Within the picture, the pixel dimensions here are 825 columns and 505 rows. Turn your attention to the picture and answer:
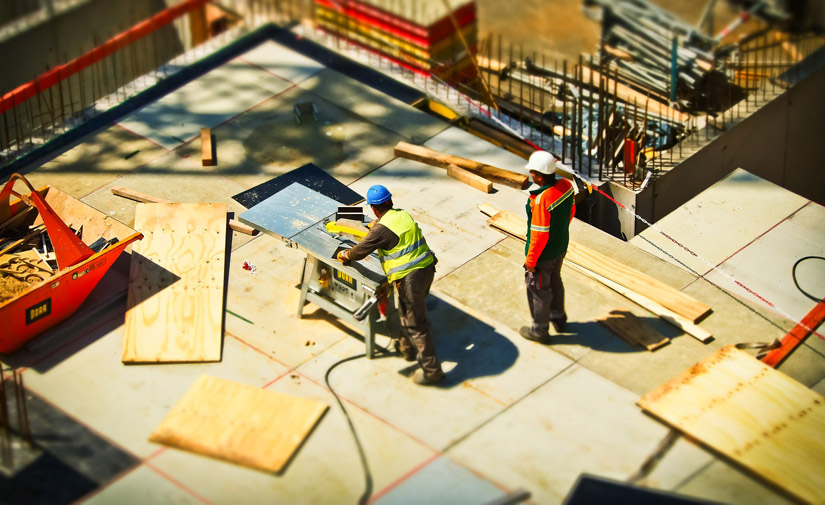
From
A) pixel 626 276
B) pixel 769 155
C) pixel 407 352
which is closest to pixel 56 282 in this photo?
pixel 407 352

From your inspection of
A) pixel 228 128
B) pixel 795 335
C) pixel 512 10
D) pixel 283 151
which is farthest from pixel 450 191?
pixel 512 10

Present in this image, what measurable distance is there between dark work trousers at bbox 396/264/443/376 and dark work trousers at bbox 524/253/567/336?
1.07m

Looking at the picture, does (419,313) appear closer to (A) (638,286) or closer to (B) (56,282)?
(A) (638,286)

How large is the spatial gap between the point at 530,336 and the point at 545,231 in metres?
1.36

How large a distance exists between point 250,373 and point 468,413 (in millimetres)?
2247

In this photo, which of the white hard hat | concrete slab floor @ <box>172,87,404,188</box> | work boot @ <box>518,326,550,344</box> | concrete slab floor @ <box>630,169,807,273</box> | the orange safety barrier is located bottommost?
work boot @ <box>518,326,550,344</box>

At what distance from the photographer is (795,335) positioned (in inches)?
405

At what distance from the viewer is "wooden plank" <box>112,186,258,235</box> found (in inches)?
467

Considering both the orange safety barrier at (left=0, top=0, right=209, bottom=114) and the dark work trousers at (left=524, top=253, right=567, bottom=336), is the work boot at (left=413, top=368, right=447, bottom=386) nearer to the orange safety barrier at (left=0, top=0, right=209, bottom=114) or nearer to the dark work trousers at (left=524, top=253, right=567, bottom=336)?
the dark work trousers at (left=524, top=253, right=567, bottom=336)

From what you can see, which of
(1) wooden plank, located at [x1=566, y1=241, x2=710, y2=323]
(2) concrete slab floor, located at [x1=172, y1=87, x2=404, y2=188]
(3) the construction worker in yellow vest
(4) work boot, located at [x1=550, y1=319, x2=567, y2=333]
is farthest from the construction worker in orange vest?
(2) concrete slab floor, located at [x1=172, y1=87, x2=404, y2=188]

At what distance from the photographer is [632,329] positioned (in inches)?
406

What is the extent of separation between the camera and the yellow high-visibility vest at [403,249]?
9.01 metres

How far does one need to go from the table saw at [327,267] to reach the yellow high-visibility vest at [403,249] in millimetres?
297

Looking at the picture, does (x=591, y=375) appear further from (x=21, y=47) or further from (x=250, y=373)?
(x=21, y=47)
